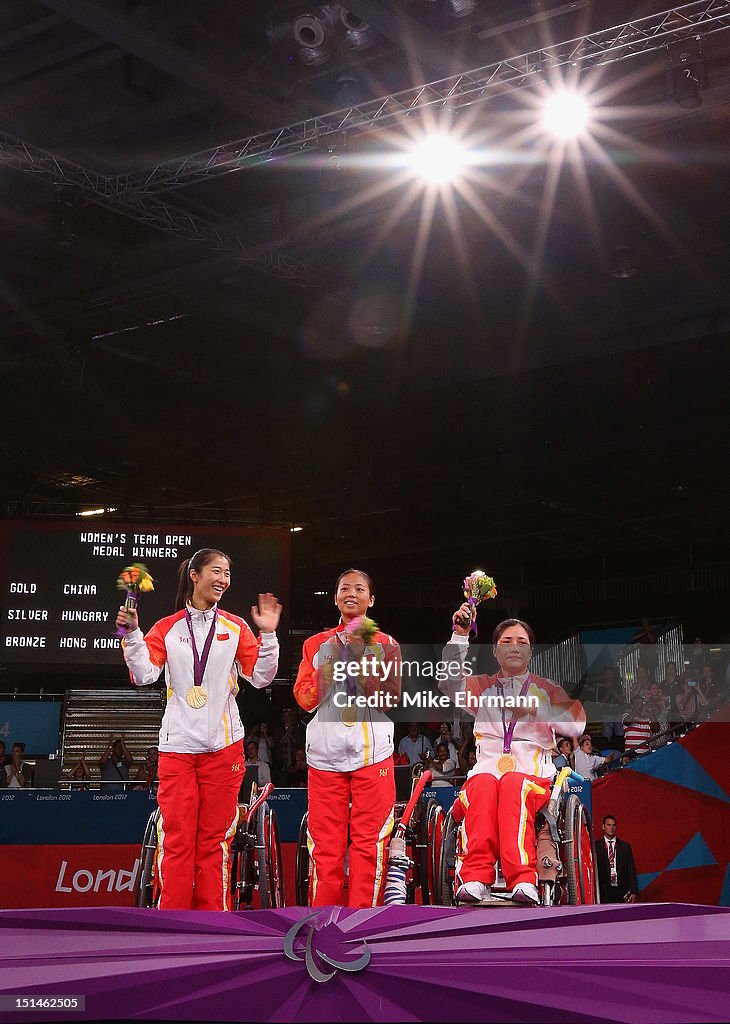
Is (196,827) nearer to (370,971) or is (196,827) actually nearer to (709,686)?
(370,971)

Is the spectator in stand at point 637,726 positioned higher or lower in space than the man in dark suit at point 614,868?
higher

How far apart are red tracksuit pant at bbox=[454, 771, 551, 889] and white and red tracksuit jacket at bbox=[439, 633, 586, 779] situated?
140mm

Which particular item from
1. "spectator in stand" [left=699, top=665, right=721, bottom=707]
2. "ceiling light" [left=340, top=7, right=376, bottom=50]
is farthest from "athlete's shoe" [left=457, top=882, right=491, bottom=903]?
"spectator in stand" [left=699, top=665, right=721, bottom=707]

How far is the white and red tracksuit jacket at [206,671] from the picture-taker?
14.4ft

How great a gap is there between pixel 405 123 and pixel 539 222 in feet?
6.84

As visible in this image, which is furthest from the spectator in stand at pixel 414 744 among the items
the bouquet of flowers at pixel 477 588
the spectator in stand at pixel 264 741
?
the bouquet of flowers at pixel 477 588

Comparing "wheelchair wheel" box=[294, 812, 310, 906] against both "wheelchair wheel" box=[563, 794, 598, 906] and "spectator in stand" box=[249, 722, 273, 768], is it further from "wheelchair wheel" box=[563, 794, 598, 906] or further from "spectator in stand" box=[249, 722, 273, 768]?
"spectator in stand" box=[249, 722, 273, 768]

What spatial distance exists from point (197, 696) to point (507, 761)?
1319 mm

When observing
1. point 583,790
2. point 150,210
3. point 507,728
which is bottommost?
point 583,790

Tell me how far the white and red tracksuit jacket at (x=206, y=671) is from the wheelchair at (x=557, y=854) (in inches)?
40.5

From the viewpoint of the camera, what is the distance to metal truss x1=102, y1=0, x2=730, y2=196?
623 centimetres

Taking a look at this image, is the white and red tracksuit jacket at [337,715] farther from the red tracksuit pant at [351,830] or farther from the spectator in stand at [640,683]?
the spectator in stand at [640,683]

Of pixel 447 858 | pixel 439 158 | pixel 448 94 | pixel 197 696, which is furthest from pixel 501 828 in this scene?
pixel 439 158

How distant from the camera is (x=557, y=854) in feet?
14.2
